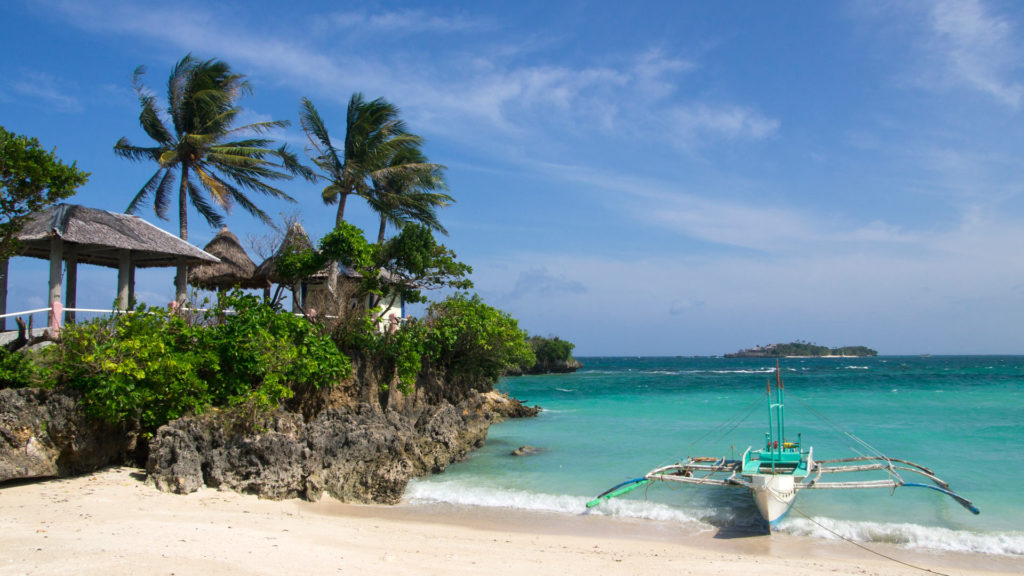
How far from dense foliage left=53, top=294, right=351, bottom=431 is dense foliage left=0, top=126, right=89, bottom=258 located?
179cm

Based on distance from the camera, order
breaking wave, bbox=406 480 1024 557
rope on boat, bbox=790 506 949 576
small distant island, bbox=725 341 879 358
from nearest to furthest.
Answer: rope on boat, bbox=790 506 949 576, breaking wave, bbox=406 480 1024 557, small distant island, bbox=725 341 879 358

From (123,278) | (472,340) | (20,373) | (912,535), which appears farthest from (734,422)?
(20,373)

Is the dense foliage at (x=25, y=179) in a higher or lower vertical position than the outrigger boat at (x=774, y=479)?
higher

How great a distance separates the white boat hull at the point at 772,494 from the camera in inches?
361

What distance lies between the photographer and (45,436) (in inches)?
355

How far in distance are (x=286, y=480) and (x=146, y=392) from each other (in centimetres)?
255

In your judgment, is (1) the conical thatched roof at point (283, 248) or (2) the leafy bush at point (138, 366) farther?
(1) the conical thatched roof at point (283, 248)

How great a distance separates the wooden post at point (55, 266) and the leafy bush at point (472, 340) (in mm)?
7458

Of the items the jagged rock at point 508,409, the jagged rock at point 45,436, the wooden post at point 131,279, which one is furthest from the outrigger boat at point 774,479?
the jagged rock at point 508,409

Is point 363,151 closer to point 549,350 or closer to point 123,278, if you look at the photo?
point 123,278

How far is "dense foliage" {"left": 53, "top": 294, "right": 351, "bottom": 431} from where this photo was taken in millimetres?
9367

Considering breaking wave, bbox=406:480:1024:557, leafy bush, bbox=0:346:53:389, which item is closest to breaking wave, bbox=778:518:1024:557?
breaking wave, bbox=406:480:1024:557

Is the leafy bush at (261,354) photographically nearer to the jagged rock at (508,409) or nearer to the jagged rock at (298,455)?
the jagged rock at (298,455)

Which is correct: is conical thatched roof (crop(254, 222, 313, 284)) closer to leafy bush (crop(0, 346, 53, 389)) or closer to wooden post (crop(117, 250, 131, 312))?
wooden post (crop(117, 250, 131, 312))
